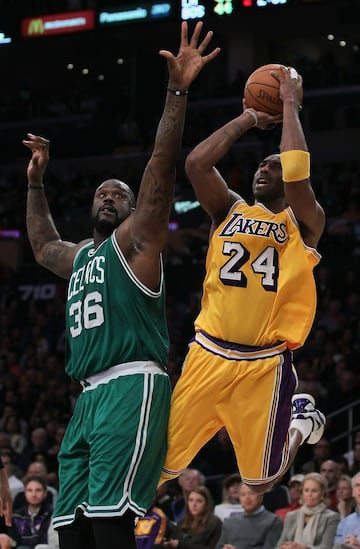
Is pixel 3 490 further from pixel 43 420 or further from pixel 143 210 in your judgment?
pixel 43 420

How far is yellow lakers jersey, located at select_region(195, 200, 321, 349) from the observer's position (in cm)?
576

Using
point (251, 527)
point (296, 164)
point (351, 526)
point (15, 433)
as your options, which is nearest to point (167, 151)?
point (296, 164)

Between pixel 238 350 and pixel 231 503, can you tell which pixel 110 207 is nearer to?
pixel 238 350

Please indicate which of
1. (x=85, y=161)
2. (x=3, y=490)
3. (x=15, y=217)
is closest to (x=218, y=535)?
(x=3, y=490)

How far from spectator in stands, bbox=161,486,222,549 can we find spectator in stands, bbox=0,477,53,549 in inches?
51.6

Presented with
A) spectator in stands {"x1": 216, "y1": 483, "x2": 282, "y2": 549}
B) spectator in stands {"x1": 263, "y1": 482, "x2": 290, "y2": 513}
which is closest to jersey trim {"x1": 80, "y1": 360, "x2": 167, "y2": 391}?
spectator in stands {"x1": 216, "y1": 483, "x2": 282, "y2": 549}

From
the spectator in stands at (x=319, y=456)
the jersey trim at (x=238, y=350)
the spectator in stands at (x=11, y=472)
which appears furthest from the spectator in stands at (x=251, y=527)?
the jersey trim at (x=238, y=350)

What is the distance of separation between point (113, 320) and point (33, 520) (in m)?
5.42

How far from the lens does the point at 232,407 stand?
19.0 ft

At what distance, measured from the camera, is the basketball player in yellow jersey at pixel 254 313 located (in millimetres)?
5707

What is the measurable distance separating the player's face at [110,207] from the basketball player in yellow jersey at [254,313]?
0.41 metres

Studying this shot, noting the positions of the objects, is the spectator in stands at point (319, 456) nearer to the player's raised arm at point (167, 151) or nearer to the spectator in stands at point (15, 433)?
the spectator in stands at point (15, 433)

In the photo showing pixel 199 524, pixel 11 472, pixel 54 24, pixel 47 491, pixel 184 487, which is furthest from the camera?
pixel 54 24

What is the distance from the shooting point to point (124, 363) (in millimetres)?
5301
